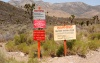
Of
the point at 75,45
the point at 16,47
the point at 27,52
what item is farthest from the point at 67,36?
the point at 16,47

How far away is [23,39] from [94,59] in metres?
4.96

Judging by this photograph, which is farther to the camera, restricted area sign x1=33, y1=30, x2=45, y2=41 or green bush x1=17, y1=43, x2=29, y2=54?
green bush x1=17, y1=43, x2=29, y2=54

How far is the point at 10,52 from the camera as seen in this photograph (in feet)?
48.4

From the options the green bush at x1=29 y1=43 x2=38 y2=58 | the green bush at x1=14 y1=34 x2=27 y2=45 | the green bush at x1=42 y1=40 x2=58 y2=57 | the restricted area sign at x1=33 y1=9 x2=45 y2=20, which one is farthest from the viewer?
the green bush at x1=14 y1=34 x2=27 y2=45

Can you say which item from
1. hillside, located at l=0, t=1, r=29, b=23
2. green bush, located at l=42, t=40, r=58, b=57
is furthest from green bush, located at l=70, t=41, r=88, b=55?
hillside, located at l=0, t=1, r=29, b=23

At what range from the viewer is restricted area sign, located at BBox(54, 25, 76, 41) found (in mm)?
13297

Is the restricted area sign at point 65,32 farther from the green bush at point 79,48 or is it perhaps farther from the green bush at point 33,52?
the green bush at point 33,52

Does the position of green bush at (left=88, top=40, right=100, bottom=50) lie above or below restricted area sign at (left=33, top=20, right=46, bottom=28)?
below

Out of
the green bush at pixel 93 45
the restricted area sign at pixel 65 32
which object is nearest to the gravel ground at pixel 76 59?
the restricted area sign at pixel 65 32

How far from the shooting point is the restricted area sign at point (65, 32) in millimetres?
13297

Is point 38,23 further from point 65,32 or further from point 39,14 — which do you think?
point 65,32

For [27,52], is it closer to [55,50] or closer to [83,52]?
[55,50]

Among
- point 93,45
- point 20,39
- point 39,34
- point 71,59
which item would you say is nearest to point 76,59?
point 71,59

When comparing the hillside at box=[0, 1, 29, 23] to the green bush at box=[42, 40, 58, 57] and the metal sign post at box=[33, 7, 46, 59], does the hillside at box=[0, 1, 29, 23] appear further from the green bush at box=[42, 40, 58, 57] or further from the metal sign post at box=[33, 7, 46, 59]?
the metal sign post at box=[33, 7, 46, 59]
